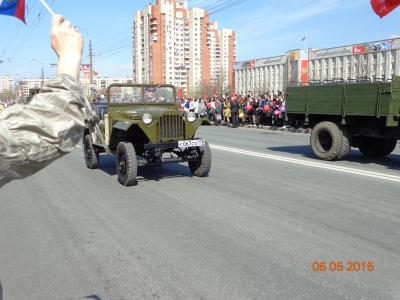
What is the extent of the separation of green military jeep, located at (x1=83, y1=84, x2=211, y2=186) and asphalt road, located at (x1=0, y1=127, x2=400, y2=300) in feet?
1.28

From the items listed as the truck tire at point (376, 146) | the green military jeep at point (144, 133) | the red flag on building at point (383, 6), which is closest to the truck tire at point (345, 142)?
the truck tire at point (376, 146)

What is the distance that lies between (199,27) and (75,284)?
98097 millimetres

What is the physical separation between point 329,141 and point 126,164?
211 inches

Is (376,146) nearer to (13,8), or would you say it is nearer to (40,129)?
(13,8)

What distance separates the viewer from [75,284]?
143 inches

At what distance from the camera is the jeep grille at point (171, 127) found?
8.13 m

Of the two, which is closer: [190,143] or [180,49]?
[190,143]

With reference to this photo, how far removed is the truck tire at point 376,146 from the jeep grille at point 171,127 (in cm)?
515

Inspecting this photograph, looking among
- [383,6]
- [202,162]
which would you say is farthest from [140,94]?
[383,6]

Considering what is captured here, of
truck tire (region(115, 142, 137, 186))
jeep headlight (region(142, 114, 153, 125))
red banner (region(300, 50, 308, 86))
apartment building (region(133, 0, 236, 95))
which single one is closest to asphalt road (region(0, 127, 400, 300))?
truck tire (region(115, 142, 137, 186))

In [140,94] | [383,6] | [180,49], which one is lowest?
[140,94]

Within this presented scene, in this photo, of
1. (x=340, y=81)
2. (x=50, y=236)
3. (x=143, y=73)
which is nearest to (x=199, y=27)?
(x=143, y=73)

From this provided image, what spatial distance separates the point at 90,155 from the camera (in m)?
9.67

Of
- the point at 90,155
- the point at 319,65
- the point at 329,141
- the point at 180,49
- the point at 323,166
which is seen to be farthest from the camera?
the point at 180,49
